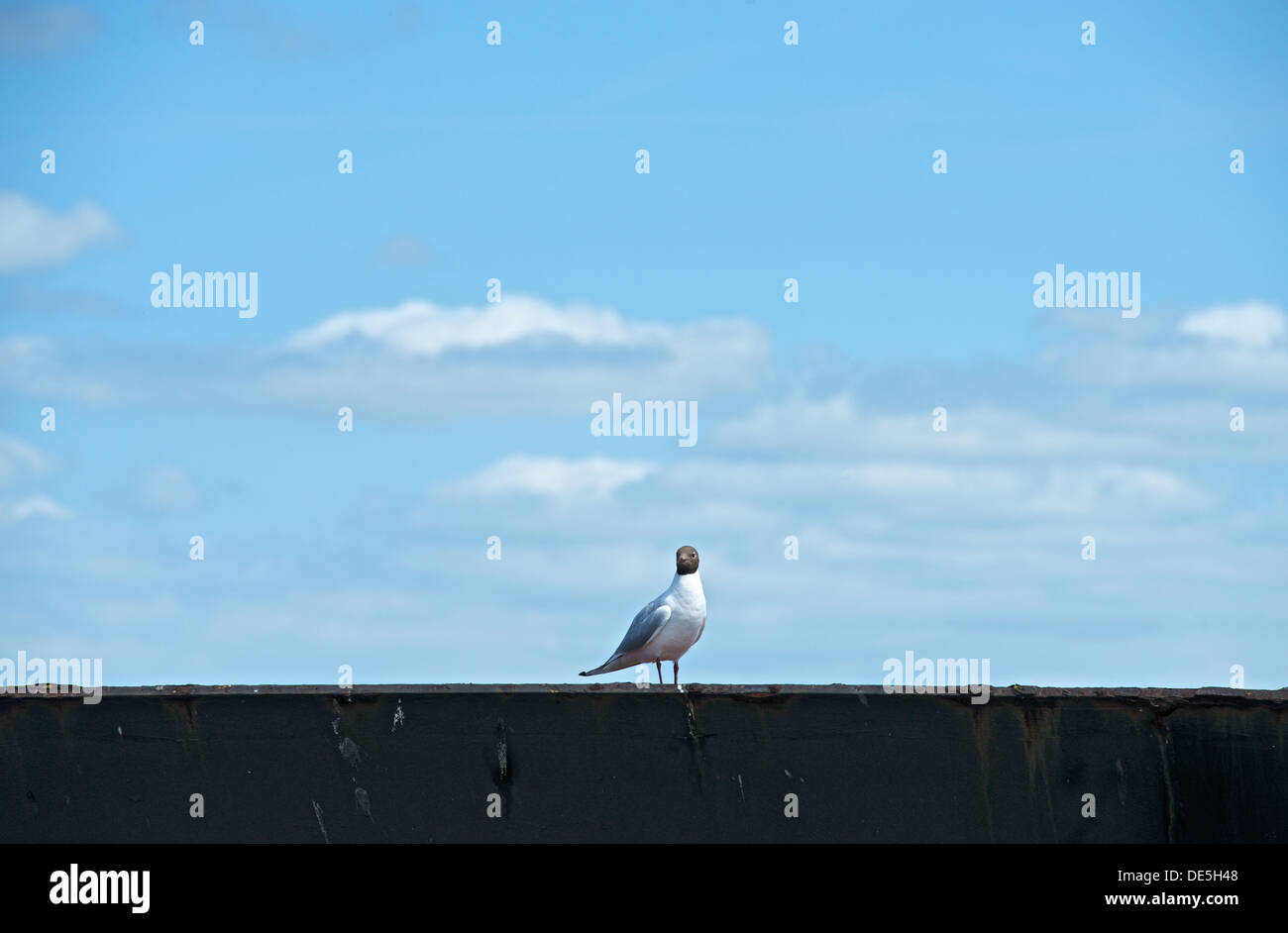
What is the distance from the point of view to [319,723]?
907cm

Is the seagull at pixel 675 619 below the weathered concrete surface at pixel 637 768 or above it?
above

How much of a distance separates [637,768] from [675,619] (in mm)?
3505

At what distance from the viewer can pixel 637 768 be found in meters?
9.05

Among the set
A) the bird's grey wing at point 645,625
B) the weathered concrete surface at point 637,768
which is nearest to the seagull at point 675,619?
the bird's grey wing at point 645,625

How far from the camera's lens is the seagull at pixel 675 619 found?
41.0 ft

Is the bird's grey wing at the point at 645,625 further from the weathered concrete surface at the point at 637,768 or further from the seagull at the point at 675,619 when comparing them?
the weathered concrete surface at the point at 637,768

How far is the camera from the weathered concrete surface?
355 inches

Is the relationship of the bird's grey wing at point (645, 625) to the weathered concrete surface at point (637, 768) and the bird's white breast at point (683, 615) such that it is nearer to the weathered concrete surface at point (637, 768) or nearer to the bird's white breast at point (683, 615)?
the bird's white breast at point (683, 615)

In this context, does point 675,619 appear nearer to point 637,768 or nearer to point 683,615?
point 683,615

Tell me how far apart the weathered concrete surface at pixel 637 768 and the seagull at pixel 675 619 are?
329cm

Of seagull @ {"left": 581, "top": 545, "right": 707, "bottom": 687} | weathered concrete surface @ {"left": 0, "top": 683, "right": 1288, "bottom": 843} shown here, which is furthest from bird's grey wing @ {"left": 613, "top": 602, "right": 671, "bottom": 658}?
weathered concrete surface @ {"left": 0, "top": 683, "right": 1288, "bottom": 843}

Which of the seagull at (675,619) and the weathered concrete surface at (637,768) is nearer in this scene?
the weathered concrete surface at (637,768)
